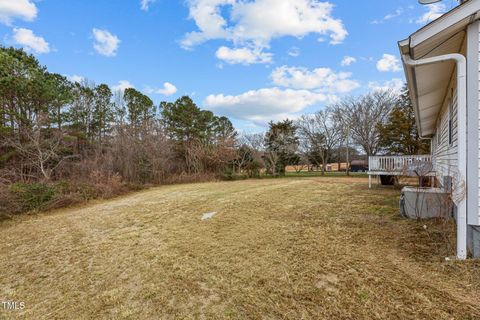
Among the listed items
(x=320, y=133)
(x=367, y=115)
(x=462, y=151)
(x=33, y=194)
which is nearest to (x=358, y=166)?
(x=320, y=133)

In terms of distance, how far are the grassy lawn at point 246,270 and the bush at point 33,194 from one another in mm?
2619

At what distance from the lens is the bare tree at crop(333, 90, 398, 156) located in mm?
19609

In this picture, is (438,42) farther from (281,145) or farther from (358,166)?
(358,166)

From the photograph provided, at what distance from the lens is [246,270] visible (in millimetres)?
2793

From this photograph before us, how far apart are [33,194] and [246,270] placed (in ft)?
28.4

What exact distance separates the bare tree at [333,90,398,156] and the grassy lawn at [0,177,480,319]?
17.3 m

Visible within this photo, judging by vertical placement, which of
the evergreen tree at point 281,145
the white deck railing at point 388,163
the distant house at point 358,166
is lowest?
the distant house at point 358,166

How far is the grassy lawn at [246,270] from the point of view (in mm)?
2053

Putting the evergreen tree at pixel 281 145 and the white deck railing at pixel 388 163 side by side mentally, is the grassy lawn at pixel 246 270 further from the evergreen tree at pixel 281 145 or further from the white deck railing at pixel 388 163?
the evergreen tree at pixel 281 145

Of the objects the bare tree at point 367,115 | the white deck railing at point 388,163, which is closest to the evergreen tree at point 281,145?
the bare tree at point 367,115

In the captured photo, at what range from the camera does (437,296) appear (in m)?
2.02

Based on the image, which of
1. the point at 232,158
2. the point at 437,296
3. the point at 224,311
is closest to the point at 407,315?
the point at 437,296

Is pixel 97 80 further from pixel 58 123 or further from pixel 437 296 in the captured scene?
pixel 437 296

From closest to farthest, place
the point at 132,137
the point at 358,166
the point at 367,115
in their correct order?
the point at 132,137 → the point at 367,115 → the point at 358,166
